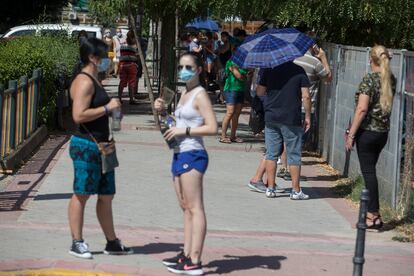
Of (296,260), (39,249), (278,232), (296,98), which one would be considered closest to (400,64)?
(296,98)

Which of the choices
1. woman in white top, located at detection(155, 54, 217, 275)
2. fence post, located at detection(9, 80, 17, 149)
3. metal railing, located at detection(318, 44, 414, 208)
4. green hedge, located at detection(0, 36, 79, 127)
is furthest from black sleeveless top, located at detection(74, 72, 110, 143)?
green hedge, located at detection(0, 36, 79, 127)

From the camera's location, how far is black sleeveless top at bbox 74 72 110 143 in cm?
702

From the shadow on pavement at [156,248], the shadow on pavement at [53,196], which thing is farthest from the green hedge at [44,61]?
the shadow on pavement at [156,248]

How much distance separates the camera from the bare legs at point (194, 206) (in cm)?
682

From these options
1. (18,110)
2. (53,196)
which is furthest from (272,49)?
(18,110)

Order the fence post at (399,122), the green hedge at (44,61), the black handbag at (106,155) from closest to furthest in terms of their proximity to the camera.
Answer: the black handbag at (106,155) < the fence post at (399,122) < the green hedge at (44,61)

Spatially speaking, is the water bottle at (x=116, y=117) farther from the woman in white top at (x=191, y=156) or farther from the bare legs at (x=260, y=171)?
the bare legs at (x=260, y=171)

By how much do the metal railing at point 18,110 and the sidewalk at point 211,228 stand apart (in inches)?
23.3

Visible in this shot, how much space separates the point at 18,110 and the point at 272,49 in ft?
12.0

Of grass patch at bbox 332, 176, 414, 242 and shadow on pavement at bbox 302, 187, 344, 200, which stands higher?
grass patch at bbox 332, 176, 414, 242

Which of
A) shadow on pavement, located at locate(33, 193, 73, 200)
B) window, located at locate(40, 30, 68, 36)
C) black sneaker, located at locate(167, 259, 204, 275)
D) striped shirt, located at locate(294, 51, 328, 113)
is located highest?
window, located at locate(40, 30, 68, 36)

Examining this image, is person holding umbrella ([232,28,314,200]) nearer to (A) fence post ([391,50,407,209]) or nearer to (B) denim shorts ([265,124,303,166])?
(B) denim shorts ([265,124,303,166])

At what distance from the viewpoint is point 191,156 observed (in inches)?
270

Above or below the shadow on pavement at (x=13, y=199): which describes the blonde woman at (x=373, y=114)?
above
